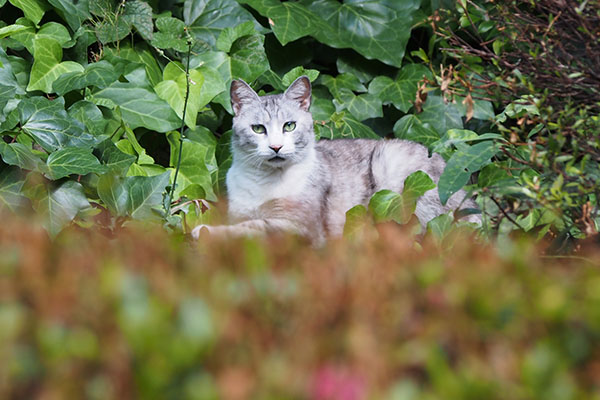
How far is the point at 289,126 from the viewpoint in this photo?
11.3 ft

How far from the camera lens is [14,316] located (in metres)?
0.94

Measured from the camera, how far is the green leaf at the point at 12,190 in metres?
2.91

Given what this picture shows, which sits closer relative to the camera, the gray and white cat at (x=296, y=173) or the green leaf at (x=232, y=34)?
the gray and white cat at (x=296, y=173)

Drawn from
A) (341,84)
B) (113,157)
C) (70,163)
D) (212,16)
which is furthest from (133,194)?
(341,84)

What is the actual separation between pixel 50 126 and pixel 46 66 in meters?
0.80

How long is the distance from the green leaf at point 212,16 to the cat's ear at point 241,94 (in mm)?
1053

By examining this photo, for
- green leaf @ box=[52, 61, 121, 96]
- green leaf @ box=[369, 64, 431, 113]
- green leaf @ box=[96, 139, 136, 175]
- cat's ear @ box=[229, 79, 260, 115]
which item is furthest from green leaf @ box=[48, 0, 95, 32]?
green leaf @ box=[369, 64, 431, 113]

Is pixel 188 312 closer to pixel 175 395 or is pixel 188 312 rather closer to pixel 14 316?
pixel 175 395

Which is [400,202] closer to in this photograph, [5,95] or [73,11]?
[5,95]

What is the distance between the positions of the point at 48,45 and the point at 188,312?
326 centimetres

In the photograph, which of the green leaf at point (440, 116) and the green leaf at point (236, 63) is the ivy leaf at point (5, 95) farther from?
the green leaf at point (440, 116)

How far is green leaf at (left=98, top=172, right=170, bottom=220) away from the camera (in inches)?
116

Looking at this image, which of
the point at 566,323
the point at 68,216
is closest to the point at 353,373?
the point at 566,323

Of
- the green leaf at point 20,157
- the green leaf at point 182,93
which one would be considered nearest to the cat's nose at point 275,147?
the green leaf at point 182,93
